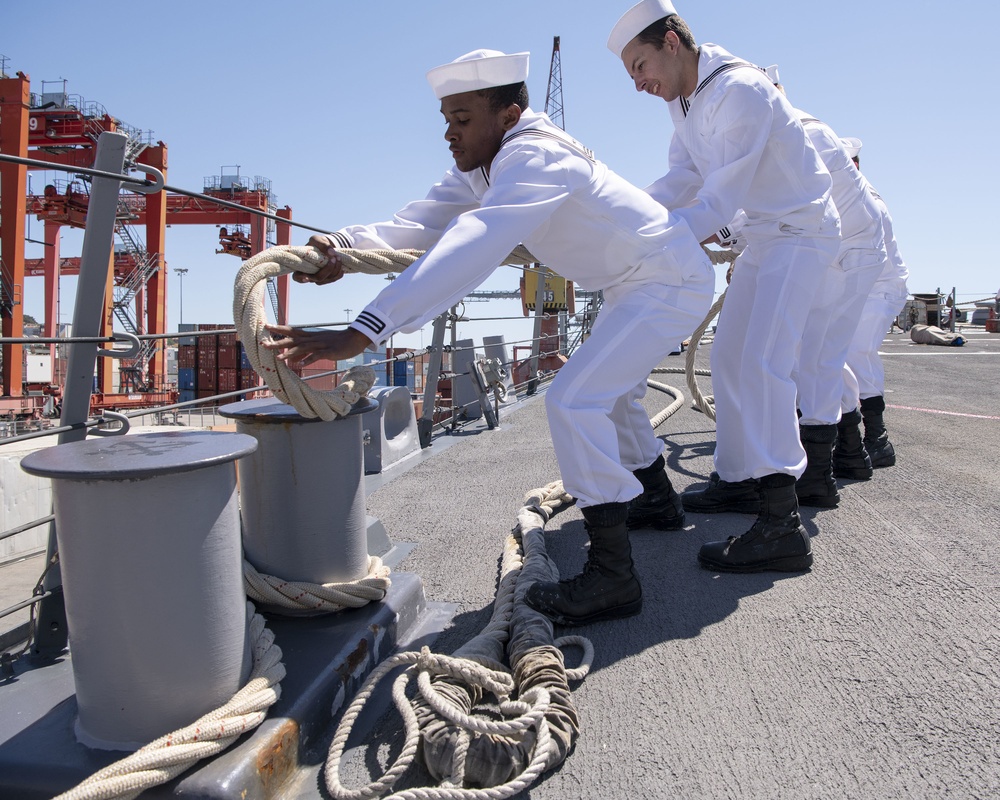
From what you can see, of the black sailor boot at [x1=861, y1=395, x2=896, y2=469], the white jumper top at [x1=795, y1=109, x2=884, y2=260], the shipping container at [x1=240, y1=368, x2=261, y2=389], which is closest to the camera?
the white jumper top at [x1=795, y1=109, x2=884, y2=260]

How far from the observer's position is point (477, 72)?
1.90m

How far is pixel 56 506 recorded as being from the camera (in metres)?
1.24

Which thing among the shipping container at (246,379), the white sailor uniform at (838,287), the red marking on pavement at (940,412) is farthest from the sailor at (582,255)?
the shipping container at (246,379)

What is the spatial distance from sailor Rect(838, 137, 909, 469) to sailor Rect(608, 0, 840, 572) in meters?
1.38

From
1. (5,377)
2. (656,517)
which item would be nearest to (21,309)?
(5,377)

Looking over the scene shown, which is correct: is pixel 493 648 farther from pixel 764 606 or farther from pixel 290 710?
pixel 764 606

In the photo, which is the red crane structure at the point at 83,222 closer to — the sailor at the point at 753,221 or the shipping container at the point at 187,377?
the shipping container at the point at 187,377

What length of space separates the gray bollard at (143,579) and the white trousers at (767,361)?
→ 167 cm

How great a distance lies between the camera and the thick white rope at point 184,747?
114cm

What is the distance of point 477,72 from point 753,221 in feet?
3.83

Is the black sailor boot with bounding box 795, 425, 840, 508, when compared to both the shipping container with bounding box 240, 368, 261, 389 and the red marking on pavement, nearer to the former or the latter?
the red marking on pavement

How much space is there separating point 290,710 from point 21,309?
75.8ft

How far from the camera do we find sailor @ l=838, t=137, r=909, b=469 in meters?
3.73

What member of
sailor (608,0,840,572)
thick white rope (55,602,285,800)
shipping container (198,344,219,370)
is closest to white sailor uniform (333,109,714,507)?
sailor (608,0,840,572)
